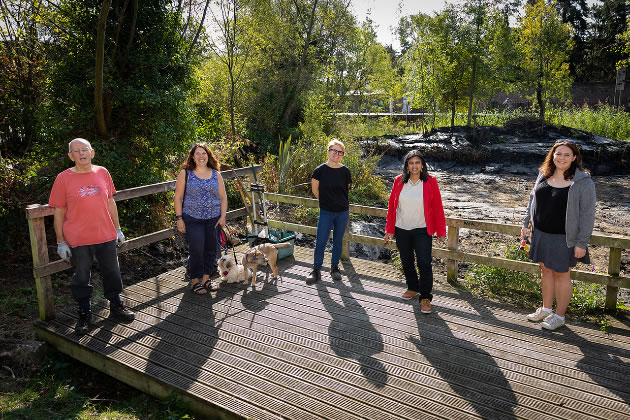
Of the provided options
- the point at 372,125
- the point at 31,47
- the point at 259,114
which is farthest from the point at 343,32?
the point at 31,47

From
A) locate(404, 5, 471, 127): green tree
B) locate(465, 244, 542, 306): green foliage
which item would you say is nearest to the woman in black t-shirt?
locate(465, 244, 542, 306): green foliage

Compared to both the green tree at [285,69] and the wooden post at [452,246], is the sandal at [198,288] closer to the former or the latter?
the wooden post at [452,246]

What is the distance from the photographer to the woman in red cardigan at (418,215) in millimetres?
4445

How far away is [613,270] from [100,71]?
19.9 ft

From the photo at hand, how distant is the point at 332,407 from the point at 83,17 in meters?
6.00

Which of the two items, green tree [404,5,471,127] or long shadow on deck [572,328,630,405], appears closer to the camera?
long shadow on deck [572,328,630,405]

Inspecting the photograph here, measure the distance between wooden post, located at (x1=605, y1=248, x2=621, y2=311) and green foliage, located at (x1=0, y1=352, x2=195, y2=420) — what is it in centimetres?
382

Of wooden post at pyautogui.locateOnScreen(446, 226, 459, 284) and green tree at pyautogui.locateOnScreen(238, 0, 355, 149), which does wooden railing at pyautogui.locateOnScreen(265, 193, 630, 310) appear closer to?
wooden post at pyautogui.locateOnScreen(446, 226, 459, 284)

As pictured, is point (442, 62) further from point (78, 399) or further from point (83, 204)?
point (78, 399)

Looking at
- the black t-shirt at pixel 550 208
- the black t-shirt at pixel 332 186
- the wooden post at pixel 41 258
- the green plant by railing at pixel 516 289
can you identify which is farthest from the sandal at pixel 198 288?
the black t-shirt at pixel 550 208

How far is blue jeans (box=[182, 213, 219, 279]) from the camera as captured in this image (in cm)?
488

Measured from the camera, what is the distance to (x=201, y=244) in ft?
16.3

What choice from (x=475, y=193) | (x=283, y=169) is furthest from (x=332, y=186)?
(x=475, y=193)

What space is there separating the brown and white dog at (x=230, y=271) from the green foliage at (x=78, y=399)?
4.99 ft
